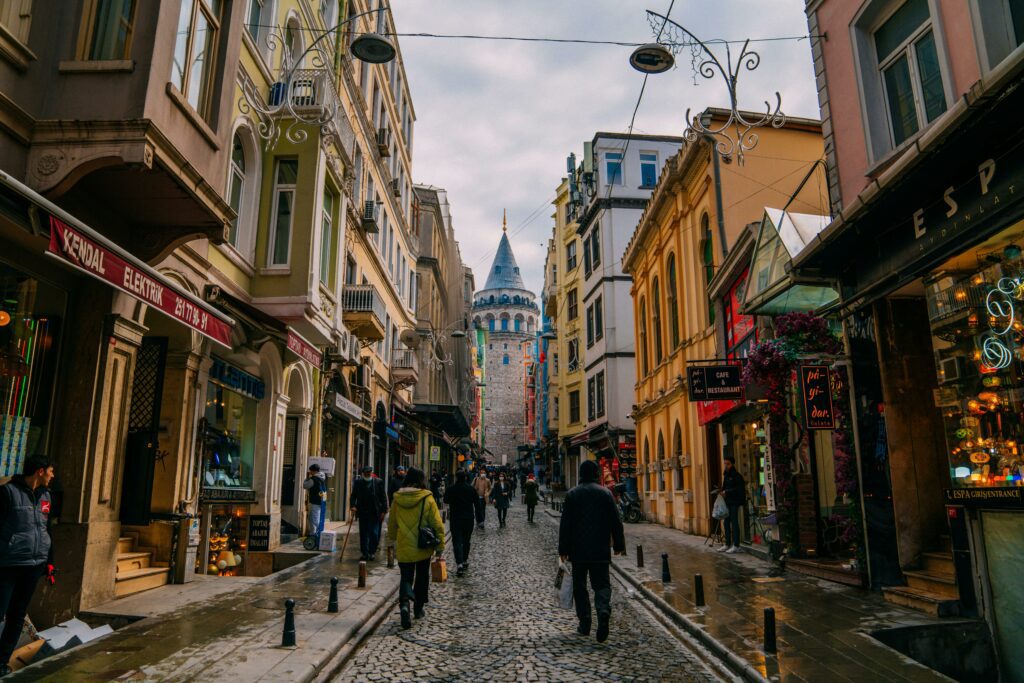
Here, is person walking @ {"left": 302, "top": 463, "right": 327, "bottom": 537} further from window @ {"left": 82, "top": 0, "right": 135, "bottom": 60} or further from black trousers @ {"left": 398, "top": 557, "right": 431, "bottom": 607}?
window @ {"left": 82, "top": 0, "right": 135, "bottom": 60}

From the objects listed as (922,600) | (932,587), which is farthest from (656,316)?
(922,600)

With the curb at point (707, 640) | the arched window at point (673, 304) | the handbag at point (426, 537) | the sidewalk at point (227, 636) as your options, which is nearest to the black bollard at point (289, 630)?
the sidewalk at point (227, 636)

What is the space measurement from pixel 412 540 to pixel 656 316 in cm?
1934

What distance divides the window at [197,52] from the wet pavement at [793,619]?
903 cm

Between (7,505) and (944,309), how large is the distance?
9504 mm

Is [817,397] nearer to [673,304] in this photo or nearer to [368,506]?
[368,506]

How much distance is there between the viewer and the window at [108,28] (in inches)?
307

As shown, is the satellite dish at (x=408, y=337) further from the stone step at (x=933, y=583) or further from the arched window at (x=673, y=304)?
the stone step at (x=933, y=583)

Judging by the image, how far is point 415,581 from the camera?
8359 mm

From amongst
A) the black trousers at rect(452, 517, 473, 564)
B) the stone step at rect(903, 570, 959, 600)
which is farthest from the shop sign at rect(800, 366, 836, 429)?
the black trousers at rect(452, 517, 473, 564)

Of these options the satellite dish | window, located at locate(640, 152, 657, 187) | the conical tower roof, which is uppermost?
the conical tower roof

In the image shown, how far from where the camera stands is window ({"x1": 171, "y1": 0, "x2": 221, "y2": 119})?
351 inches

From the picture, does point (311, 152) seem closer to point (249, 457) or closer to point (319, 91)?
point (319, 91)

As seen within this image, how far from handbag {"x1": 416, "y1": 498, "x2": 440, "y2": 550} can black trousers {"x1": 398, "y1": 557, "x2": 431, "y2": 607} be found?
0.69ft
